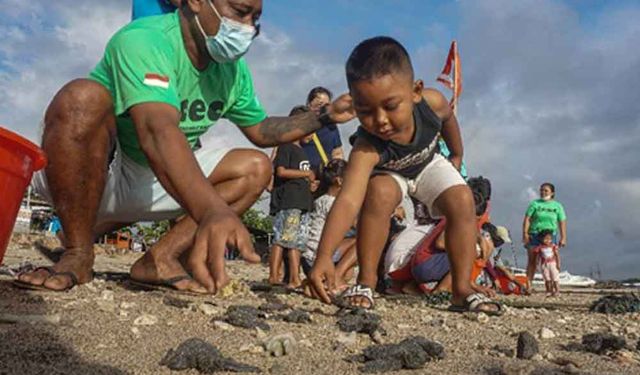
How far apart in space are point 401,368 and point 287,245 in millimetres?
3961

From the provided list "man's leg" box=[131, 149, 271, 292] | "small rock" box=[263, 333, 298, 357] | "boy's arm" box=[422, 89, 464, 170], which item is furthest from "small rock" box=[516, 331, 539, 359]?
"boy's arm" box=[422, 89, 464, 170]

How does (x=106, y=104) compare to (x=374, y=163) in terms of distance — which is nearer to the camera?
(x=106, y=104)

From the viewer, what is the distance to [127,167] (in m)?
3.88

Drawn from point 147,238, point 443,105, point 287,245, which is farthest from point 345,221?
point 147,238

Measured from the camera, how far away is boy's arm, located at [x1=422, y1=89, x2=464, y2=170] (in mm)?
4387

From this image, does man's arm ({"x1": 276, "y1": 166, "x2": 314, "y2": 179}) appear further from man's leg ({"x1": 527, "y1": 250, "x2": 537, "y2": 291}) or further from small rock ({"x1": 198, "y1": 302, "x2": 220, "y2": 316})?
man's leg ({"x1": 527, "y1": 250, "x2": 537, "y2": 291})

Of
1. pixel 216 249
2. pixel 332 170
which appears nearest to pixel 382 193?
pixel 332 170

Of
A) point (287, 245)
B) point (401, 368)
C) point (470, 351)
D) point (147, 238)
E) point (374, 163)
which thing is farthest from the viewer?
point (147, 238)

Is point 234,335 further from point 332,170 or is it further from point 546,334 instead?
point 332,170

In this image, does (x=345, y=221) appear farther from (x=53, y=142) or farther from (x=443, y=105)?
(x=53, y=142)

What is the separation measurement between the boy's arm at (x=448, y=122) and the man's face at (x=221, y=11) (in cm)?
134

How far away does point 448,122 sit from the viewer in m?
4.64

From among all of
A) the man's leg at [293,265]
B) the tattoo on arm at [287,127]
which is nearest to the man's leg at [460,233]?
the tattoo on arm at [287,127]

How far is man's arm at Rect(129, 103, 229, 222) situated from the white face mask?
668 mm
